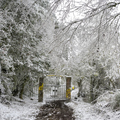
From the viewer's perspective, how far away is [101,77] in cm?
880

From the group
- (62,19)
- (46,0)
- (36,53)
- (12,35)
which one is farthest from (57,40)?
(46,0)

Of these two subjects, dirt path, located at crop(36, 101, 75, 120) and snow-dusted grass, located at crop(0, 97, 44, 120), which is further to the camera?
dirt path, located at crop(36, 101, 75, 120)

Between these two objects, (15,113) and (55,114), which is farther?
(55,114)

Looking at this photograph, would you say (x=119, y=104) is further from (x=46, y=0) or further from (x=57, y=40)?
(x=46, y=0)

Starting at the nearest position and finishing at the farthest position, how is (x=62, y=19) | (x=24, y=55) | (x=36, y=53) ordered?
(x=62, y=19), (x=24, y=55), (x=36, y=53)

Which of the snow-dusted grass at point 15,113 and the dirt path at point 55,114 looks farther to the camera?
the dirt path at point 55,114

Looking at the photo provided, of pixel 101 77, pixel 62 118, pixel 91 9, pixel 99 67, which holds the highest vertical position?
pixel 91 9

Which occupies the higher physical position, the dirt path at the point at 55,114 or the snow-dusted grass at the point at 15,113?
the snow-dusted grass at the point at 15,113

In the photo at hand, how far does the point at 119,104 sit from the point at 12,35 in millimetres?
5467

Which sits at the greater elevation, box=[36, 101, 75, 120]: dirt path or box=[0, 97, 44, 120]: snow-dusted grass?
box=[0, 97, 44, 120]: snow-dusted grass

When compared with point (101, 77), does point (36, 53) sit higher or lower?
higher

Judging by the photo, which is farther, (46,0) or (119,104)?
(46,0)

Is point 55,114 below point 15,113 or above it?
below

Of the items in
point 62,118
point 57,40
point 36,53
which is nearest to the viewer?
point 57,40
